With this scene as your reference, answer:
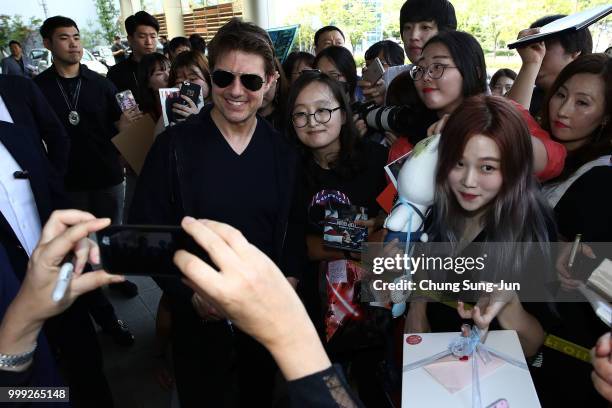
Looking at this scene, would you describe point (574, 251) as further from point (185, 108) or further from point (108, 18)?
point (108, 18)

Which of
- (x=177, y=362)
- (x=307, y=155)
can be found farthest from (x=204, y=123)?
(x=177, y=362)

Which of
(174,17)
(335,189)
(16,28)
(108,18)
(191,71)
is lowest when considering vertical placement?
(335,189)

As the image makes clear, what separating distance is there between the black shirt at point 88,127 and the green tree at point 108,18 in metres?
7.76

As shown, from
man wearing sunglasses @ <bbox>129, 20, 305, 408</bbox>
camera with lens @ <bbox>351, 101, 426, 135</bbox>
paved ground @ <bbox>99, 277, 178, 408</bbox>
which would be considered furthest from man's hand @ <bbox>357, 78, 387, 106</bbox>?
paved ground @ <bbox>99, 277, 178, 408</bbox>

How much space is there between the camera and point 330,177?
2008mm

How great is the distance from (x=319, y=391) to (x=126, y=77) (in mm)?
4524

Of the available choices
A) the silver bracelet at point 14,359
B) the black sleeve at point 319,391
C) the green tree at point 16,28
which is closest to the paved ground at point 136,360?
the silver bracelet at point 14,359

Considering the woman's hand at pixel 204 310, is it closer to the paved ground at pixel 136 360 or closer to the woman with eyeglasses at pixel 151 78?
the paved ground at pixel 136 360

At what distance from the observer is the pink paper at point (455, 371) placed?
3.46 ft

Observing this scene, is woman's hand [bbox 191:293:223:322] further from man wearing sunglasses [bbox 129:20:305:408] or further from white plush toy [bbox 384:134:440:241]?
white plush toy [bbox 384:134:440:241]

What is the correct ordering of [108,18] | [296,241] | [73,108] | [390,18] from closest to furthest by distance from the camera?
[296,241], [73,108], [390,18], [108,18]

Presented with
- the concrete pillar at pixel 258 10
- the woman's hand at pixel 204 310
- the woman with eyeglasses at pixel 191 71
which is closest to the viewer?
the woman's hand at pixel 204 310

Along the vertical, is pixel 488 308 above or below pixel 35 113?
below

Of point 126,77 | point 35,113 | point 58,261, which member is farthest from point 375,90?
point 126,77
